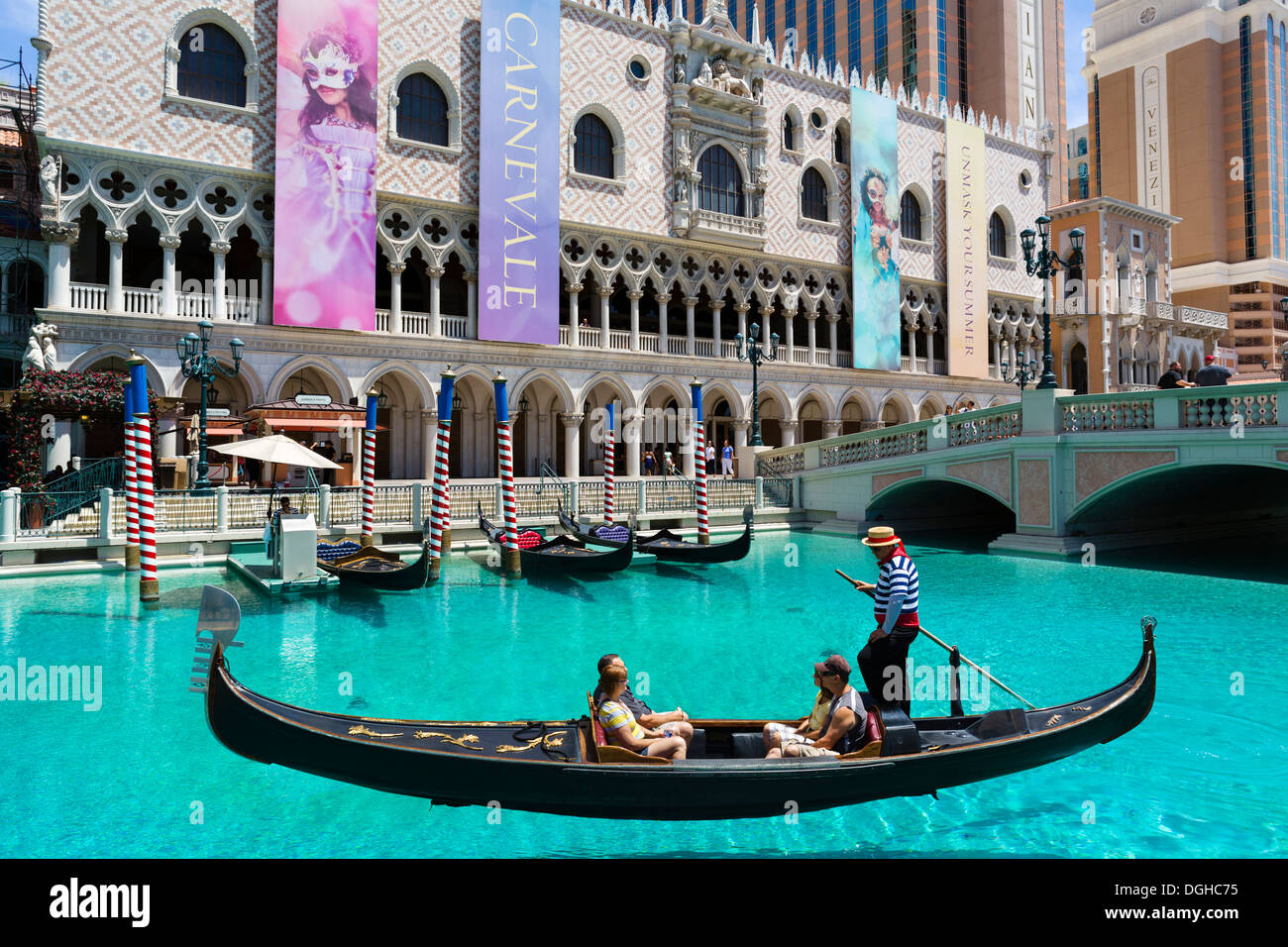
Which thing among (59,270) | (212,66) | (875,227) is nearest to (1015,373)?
(875,227)

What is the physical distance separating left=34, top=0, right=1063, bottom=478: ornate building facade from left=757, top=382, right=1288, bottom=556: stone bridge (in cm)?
709

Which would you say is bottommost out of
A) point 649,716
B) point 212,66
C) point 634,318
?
point 649,716

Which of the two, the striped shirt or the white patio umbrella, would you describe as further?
the white patio umbrella

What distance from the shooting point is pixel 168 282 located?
55.5 ft

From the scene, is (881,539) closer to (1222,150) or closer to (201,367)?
(201,367)

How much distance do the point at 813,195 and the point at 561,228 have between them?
31.8 ft

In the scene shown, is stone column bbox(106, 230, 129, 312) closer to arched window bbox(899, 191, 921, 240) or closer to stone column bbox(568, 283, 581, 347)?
stone column bbox(568, 283, 581, 347)

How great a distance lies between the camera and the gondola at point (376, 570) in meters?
9.89

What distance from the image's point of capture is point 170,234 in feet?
55.6

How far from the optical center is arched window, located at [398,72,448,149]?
19.6 metres

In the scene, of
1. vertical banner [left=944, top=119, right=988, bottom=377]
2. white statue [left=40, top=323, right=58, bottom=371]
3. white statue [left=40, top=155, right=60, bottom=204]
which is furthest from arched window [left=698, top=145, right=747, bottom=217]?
white statue [left=40, top=323, right=58, bottom=371]

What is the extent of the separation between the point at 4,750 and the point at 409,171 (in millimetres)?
16879

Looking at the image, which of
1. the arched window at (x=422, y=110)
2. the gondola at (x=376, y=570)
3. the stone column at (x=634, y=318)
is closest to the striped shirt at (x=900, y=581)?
the gondola at (x=376, y=570)
